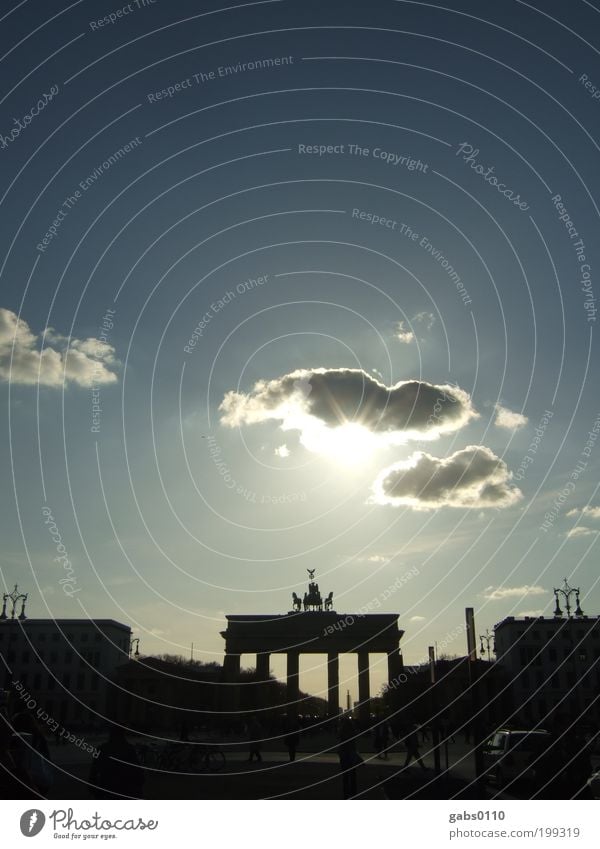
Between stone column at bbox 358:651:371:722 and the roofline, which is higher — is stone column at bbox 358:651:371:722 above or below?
below

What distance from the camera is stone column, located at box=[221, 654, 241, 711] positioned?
69500 mm

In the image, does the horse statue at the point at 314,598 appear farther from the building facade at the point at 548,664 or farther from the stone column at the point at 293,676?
the building facade at the point at 548,664

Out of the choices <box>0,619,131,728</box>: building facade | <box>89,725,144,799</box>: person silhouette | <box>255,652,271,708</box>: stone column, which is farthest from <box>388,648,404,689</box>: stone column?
<box>89,725,144,799</box>: person silhouette

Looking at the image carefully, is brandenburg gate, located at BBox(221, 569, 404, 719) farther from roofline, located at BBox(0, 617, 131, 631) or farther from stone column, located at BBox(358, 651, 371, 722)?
roofline, located at BBox(0, 617, 131, 631)

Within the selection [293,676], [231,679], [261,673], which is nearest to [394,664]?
[293,676]

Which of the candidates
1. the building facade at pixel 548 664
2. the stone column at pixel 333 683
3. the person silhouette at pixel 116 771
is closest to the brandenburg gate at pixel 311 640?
the stone column at pixel 333 683

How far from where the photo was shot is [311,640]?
2635 inches

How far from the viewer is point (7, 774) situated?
1012 cm

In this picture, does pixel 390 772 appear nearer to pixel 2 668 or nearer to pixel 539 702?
pixel 539 702

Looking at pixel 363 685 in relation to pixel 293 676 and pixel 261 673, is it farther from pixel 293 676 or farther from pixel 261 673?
pixel 261 673

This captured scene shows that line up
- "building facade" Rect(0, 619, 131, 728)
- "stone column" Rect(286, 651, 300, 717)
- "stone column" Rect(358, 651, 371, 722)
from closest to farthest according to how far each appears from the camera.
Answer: "stone column" Rect(358, 651, 371, 722) → "stone column" Rect(286, 651, 300, 717) → "building facade" Rect(0, 619, 131, 728)
